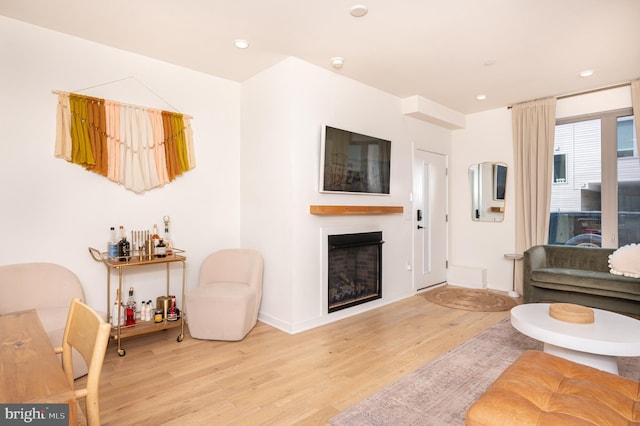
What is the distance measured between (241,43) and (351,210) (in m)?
1.95

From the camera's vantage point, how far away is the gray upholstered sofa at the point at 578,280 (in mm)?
3562

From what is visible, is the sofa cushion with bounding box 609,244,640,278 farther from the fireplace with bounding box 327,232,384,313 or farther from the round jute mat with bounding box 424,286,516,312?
the fireplace with bounding box 327,232,384,313

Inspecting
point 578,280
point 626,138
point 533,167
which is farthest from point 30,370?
point 626,138

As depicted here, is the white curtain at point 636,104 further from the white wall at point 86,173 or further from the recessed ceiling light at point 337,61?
the white wall at point 86,173

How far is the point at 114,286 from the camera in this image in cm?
329

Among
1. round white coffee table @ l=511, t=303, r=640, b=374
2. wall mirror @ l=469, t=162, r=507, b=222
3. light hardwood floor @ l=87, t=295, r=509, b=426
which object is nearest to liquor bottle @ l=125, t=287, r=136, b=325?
light hardwood floor @ l=87, t=295, r=509, b=426

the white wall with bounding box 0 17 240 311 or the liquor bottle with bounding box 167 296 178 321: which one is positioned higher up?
the white wall with bounding box 0 17 240 311

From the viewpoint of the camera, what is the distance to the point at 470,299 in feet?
15.2

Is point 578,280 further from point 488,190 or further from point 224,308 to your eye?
point 224,308

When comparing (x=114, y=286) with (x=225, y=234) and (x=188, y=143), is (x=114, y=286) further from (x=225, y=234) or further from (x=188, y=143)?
(x=188, y=143)

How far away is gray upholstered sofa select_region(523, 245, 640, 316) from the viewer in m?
3.56

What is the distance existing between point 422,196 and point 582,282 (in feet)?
7.12

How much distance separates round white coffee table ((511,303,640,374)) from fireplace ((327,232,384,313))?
176 cm

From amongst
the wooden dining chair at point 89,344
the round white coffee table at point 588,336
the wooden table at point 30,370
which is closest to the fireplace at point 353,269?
the round white coffee table at point 588,336
